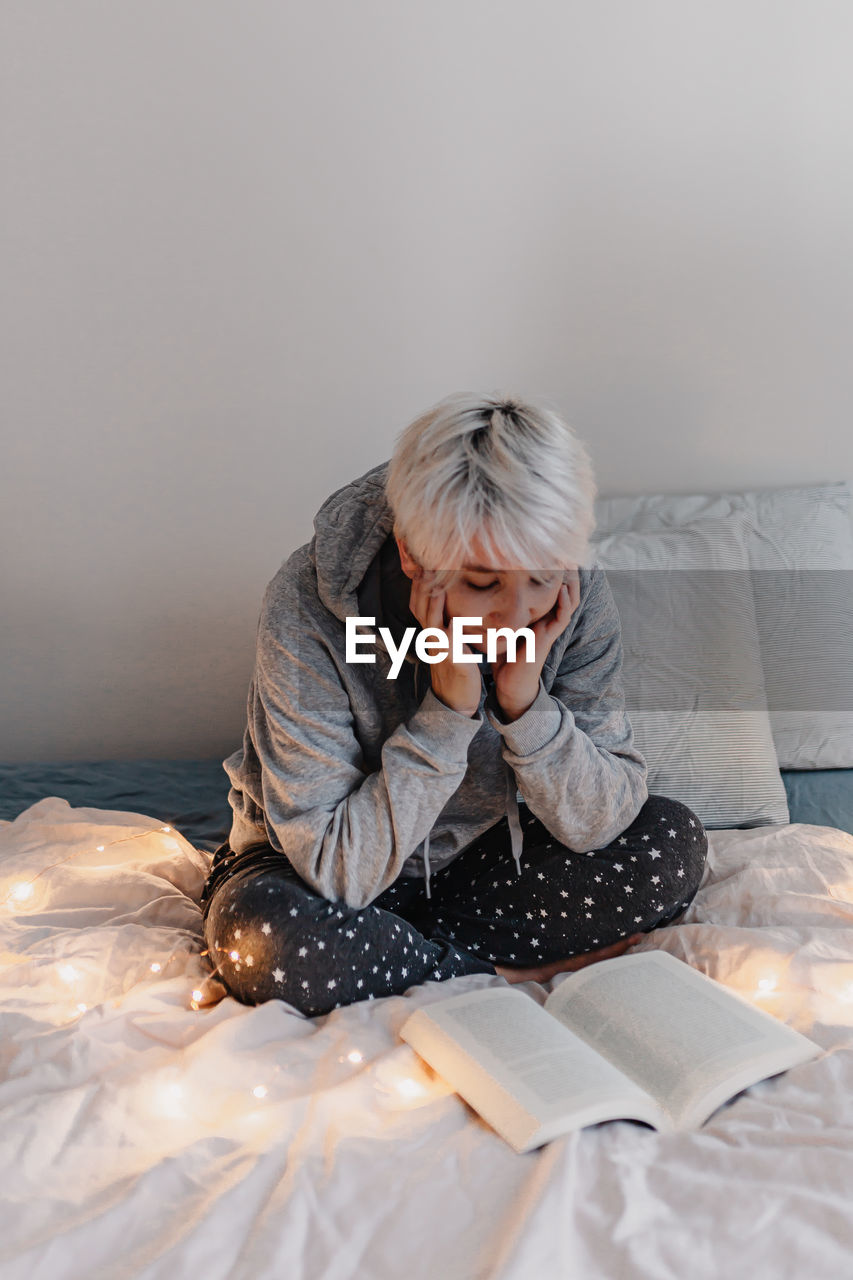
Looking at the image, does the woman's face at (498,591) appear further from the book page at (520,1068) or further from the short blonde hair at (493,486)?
the book page at (520,1068)

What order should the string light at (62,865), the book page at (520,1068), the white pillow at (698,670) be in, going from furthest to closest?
the white pillow at (698,670) < the string light at (62,865) < the book page at (520,1068)

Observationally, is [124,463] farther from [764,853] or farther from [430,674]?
[764,853]

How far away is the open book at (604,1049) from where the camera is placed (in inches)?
33.3

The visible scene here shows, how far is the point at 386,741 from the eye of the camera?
1.16 metres

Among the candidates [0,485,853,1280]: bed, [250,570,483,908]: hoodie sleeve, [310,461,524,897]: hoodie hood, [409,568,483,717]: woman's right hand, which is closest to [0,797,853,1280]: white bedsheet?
[0,485,853,1280]: bed

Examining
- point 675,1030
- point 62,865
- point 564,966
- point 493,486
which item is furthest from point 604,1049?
point 62,865

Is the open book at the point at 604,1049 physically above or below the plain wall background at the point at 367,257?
below

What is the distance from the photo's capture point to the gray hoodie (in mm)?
1096

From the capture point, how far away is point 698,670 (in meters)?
1.57

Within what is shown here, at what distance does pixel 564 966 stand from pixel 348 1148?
1.47 feet

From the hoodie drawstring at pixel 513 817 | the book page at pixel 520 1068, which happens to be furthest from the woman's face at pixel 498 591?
the book page at pixel 520 1068

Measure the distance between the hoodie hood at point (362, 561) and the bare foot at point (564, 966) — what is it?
14.2 inches

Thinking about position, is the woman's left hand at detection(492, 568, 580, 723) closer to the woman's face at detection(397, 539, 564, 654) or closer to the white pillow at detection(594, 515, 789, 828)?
the woman's face at detection(397, 539, 564, 654)

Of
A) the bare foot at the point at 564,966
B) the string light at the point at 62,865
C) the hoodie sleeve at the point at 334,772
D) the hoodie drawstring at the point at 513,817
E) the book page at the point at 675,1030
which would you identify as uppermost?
the hoodie sleeve at the point at 334,772
